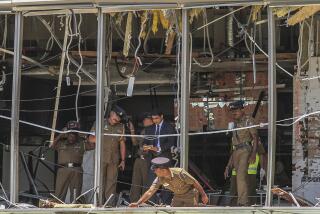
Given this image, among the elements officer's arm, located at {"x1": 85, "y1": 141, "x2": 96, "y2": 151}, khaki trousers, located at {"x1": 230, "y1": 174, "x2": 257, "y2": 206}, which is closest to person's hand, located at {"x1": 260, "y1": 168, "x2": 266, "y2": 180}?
khaki trousers, located at {"x1": 230, "y1": 174, "x2": 257, "y2": 206}

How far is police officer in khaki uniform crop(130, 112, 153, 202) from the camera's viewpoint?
11398mm

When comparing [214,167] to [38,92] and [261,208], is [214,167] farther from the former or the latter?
[261,208]

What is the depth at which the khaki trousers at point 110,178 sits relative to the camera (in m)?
10.6

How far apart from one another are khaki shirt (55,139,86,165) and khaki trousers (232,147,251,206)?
2.63 m

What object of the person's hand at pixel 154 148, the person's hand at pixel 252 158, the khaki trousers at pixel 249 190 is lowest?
the khaki trousers at pixel 249 190

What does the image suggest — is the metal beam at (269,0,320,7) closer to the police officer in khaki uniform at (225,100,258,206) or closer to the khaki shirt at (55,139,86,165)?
the police officer in khaki uniform at (225,100,258,206)

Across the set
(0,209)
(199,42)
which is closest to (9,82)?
(199,42)

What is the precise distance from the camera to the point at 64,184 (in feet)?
36.9

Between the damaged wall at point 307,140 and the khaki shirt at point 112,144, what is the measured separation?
2.98 metres

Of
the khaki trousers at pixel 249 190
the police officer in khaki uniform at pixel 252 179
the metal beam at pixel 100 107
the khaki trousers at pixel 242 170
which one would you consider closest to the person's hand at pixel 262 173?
the police officer in khaki uniform at pixel 252 179

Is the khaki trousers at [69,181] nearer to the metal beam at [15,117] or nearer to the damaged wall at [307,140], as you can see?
the metal beam at [15,117]

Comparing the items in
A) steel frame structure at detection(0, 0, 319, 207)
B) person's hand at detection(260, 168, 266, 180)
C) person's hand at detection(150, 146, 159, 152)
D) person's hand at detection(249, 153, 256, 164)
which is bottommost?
person's hand at detection(260, 168, 266, 180)

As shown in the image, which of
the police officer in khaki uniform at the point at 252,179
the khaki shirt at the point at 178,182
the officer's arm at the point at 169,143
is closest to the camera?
the khaki shirt at the point at 178,182

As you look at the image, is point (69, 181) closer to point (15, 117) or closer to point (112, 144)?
point (112, 144)
